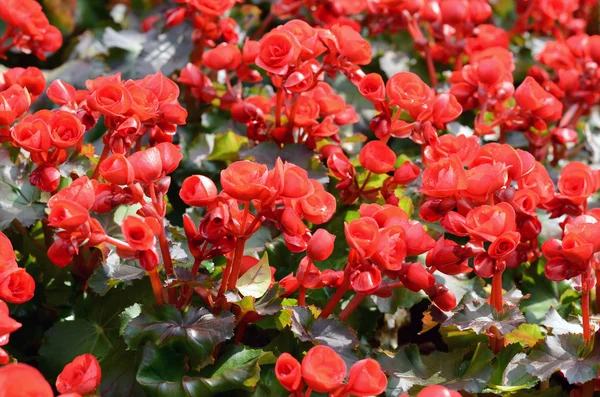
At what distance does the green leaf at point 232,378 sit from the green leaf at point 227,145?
51 centimetres

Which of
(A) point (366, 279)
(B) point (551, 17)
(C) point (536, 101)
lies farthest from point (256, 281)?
(B) point (551, 17)

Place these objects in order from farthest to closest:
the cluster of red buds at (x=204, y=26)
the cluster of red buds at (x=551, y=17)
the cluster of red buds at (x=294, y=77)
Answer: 1. the cluster of red buds at (x=551, y=17)
2. the cluster of red buds at (x=204, y=26)
3. the cluster of red buds at (x=294, y=77)

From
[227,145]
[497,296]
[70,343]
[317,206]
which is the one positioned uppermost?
[317,206]

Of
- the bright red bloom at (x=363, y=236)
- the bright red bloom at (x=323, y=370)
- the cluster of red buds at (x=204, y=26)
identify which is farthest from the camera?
the cluster of red buds at (x=204, y=26)

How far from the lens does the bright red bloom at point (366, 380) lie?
0.73m

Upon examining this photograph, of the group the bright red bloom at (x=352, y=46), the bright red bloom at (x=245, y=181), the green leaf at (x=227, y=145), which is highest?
the bright red bloom at (x=352, y=46)

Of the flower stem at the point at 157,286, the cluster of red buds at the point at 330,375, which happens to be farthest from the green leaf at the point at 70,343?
the cluster of red buds at the point at 330,375

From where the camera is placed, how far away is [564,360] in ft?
2.95

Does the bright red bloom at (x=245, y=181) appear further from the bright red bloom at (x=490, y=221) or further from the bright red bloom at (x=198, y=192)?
the bright red bloom at (x=490, y=221)

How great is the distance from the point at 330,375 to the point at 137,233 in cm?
27

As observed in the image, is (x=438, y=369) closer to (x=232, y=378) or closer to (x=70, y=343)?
(x=232, y=378)

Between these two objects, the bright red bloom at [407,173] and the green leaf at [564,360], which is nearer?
the green leaf at [564,360]

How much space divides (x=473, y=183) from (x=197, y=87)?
2.09ft

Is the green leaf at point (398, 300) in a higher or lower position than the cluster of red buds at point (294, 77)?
lower
